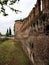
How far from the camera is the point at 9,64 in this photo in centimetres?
2170

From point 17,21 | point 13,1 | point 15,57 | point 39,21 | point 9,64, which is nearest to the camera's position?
point 13,1

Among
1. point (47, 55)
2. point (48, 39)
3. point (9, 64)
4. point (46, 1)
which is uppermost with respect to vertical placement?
point (46, 1)

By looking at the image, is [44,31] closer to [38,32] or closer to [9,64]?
[38,32]

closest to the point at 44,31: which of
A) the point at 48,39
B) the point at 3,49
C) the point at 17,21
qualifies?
the point at 48,39

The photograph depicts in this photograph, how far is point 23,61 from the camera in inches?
866

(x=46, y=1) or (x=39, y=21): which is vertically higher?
(x=46, y=1)

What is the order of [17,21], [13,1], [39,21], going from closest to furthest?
1. [13,1]
2. [39,21]
3. [17,21]

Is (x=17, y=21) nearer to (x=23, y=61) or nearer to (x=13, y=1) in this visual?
(x=23, y=61)

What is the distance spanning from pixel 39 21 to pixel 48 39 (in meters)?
1.59

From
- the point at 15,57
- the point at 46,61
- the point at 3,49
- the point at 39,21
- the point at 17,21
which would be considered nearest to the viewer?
the point at 46,61

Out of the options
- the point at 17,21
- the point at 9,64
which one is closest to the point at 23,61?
the point at 9,64

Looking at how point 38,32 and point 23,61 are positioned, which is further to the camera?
point 23,61

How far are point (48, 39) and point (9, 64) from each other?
22.2 ft

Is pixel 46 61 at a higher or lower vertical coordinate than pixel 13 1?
lower
